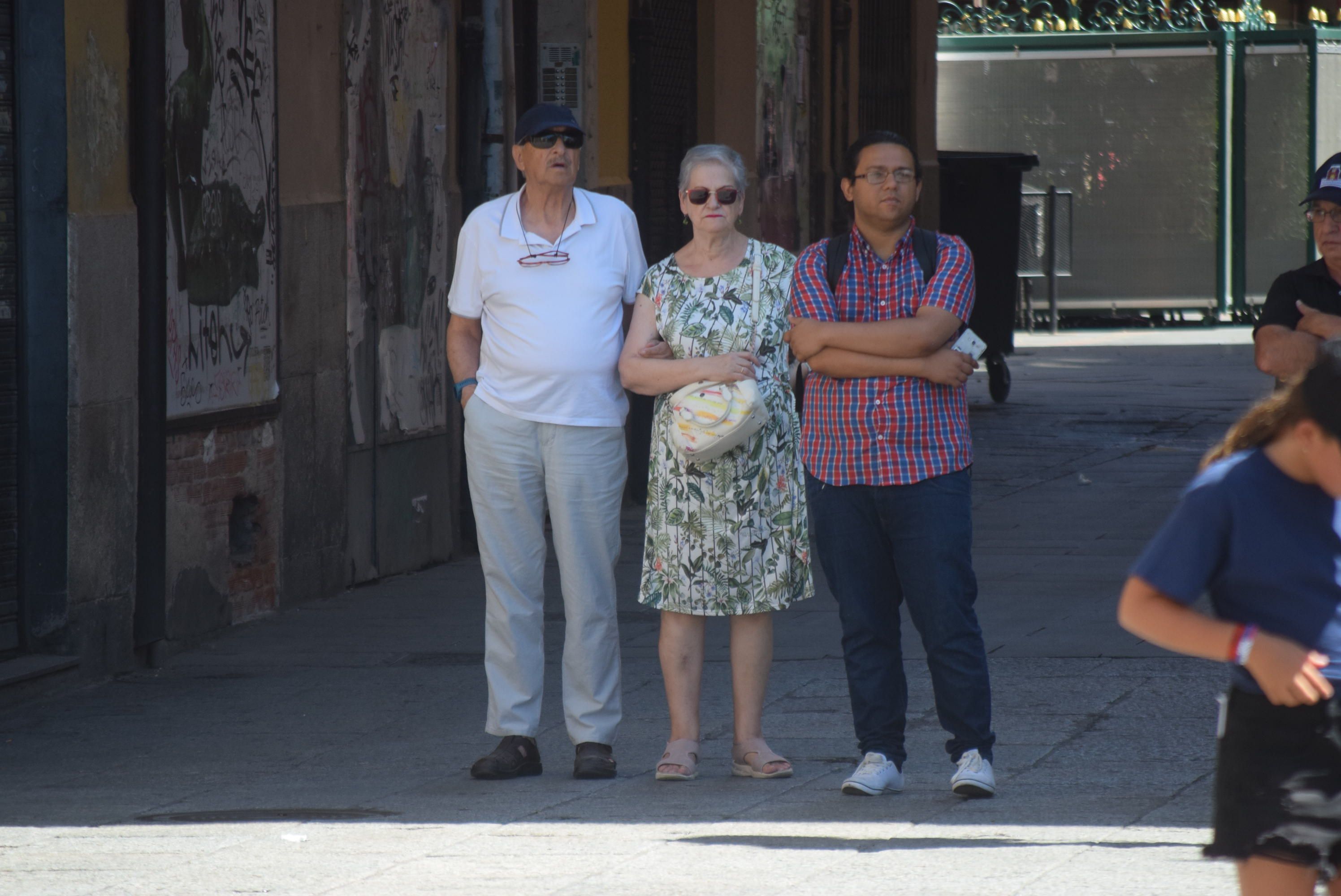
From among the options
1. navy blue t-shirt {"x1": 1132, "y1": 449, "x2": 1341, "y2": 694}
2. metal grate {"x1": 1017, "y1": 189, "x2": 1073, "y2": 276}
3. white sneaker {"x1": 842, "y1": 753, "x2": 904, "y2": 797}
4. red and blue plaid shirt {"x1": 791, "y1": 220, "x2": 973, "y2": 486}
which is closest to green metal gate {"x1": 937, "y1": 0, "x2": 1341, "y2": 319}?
metal grate {"x1": 1017, "y1": 189, "x2": 1073, "y2": 276}

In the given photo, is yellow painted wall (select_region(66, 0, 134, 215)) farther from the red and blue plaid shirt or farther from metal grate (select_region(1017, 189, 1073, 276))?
metal grate (select_region(1017, 189, 1073, 276))

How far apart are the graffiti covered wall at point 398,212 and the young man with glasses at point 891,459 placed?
431 centimetres

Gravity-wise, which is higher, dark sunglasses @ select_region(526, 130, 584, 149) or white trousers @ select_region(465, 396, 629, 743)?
dark sunglasses @ select_region(526, 130, 584, 149)

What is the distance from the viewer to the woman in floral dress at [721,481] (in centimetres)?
611

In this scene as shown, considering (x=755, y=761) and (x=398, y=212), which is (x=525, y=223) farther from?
(x=398, y=212)

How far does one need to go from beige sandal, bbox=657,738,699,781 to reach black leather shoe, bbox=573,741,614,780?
0.16 meters

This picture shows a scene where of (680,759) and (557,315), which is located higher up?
Answer: (557,315)

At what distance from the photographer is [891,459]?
19.0 ft

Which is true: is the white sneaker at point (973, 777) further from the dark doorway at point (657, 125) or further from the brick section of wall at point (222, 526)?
the dark doorway at point (657, 125)

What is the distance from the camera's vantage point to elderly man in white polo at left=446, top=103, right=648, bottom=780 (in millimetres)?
6273

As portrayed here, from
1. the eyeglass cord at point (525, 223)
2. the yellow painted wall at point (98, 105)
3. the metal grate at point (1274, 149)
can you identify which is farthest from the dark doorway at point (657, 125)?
the metal grate at point (1274, 149)

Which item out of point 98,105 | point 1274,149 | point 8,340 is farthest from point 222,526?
point 1274,149

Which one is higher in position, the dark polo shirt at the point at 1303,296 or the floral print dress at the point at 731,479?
the dark polo shirt at the point at 1303,296

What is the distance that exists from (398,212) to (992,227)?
8.62m
